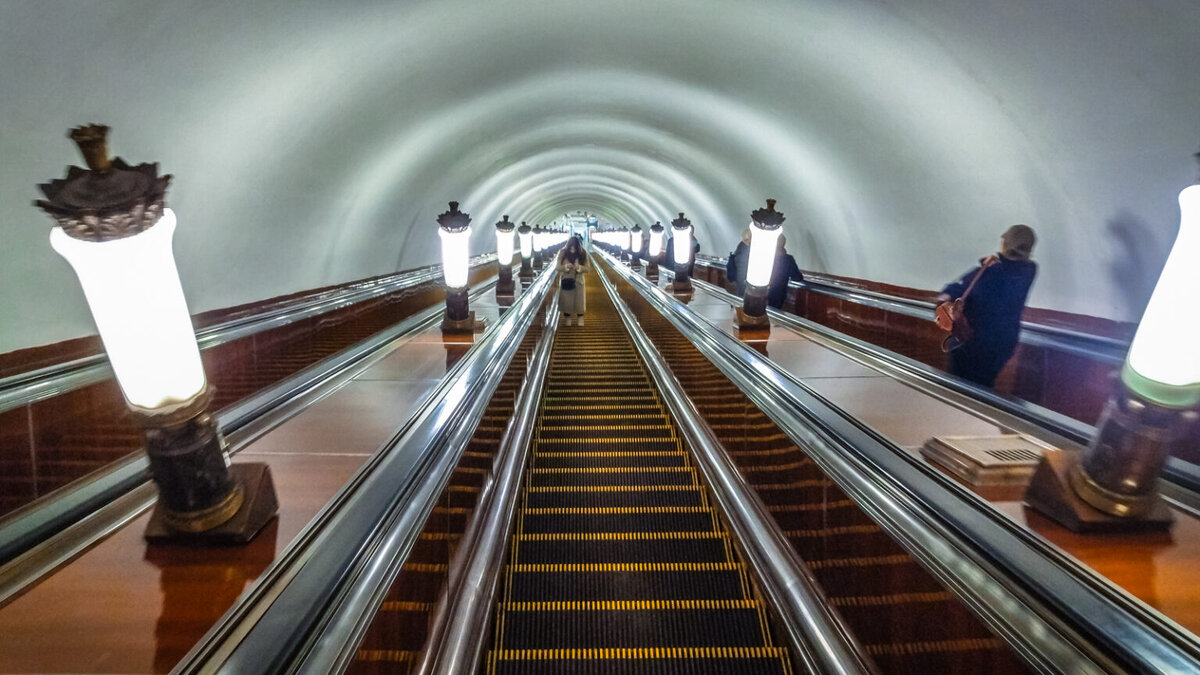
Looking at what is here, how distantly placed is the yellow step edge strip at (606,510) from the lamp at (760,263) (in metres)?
2.02

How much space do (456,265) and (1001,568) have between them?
4728 mm

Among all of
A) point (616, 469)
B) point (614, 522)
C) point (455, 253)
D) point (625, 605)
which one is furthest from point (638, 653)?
point (455, 253)

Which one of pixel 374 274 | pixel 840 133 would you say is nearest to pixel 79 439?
pixel 840 133

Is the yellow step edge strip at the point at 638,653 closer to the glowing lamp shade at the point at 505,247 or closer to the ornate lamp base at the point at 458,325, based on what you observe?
the ornate lamp base at the point at 458,325

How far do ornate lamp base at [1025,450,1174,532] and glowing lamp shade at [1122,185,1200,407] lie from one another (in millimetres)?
371

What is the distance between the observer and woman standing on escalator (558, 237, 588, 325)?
36.6 ft

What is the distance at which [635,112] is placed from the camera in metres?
11.7

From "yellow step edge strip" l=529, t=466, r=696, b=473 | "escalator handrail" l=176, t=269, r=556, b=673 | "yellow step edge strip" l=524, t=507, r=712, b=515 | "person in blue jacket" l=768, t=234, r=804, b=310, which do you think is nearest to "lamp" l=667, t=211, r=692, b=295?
"person in blue jacket" l=768, t=234, r=804, b=310

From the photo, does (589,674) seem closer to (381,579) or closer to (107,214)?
(381,579)

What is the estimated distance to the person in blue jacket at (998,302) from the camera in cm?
409

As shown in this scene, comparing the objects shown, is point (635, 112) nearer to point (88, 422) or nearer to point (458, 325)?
point (458, 325)

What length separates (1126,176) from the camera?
4719 millimetres

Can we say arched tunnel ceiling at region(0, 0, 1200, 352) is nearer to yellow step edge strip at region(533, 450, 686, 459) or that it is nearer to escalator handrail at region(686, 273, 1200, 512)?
escalator handrail at region(686, 273, 1200, 512)

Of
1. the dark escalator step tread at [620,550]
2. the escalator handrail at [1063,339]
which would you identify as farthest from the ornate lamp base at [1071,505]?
the dark escalator step tread at [620,550]
